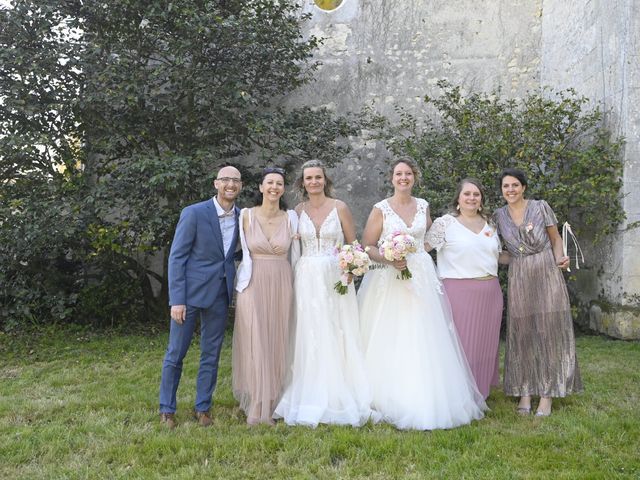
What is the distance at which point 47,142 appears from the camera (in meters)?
6.68

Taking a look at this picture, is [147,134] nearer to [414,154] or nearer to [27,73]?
[27,73]

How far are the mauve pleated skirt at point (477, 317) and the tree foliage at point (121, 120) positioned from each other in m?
3.38

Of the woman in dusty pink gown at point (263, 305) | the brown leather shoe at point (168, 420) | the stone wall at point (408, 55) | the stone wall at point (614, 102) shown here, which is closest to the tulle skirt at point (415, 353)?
the woman in dusty pink gown at point (263, 305)

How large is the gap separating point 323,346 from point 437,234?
129cm

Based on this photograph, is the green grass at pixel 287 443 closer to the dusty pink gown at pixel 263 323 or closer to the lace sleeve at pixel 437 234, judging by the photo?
the dusty pink gown at pixel 263 323

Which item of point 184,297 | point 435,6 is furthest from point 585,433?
point 435,6

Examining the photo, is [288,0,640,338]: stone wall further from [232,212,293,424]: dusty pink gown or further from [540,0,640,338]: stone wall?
[232,212,293,424]: dusty pink gown

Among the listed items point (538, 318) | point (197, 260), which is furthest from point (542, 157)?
point (197, 260)

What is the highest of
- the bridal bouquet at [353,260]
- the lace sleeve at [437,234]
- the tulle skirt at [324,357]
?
the lace sleeve at [437,234]

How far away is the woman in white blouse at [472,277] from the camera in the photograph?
4.45 m

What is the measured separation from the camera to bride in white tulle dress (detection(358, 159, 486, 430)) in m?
3.99

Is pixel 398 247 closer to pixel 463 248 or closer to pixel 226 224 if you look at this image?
pixel 463 248

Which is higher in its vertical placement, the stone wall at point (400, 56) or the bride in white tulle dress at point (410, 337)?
the stone wall at point (400, 56)

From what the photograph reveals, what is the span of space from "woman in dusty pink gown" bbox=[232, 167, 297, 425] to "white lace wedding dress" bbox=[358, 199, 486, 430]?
674 mm
